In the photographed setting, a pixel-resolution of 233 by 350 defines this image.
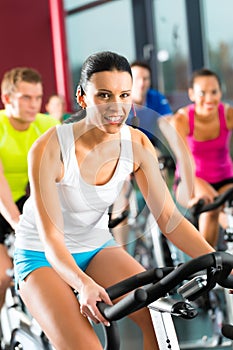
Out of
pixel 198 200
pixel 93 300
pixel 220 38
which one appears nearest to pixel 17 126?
pixel 198 200

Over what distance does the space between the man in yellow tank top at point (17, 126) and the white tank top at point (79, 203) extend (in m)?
1.13

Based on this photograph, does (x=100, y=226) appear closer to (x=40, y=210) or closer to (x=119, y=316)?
(x=40, y=210)

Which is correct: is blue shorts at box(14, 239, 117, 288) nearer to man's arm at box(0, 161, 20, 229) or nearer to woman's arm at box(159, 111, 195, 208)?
woman's arm at box(159, 111, 195, 208)

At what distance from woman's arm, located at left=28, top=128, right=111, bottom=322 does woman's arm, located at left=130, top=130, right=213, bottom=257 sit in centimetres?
22

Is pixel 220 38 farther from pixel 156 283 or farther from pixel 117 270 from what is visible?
pixel 156 283

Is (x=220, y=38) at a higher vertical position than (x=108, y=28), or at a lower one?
lower

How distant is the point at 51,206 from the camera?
1.92 meters

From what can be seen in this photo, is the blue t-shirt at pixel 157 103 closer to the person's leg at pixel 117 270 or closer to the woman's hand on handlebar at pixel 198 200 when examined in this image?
the woman's hand on handlebar at pixel 198 200

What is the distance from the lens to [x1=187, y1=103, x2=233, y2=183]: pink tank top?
4.30 m

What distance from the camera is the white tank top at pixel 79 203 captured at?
2.04 metres

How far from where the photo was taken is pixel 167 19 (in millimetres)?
7707

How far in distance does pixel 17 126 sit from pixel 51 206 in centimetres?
161

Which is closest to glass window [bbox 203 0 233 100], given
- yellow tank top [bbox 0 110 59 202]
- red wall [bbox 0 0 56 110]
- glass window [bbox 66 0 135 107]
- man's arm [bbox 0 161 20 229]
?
glass window [bbox 66 0 135 107]

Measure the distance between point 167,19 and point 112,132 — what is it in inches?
235
